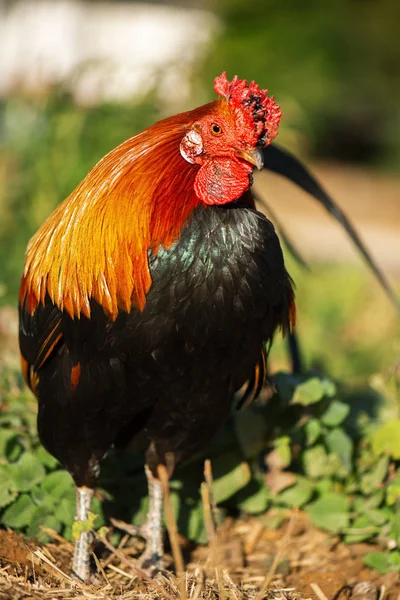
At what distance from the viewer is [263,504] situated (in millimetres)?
3811

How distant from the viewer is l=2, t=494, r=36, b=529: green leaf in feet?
11.0

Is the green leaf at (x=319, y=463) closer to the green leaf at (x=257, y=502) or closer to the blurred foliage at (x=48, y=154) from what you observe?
the green leaf at (x=257, y=502)

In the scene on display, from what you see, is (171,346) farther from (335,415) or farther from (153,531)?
(335,415)

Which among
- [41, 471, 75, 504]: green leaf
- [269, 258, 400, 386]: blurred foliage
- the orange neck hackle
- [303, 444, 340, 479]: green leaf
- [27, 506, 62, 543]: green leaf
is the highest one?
the orange neck hackle

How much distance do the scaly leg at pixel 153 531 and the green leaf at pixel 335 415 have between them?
895 mm

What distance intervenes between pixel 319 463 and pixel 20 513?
4.60 feet

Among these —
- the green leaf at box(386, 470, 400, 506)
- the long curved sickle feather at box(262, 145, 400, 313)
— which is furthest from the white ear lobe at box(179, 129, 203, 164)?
the green leaf at box(386, 470, 400, 506)

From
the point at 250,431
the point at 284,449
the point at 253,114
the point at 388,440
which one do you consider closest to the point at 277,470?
the point at 284,449

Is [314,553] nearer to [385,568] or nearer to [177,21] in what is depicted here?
[385,568]

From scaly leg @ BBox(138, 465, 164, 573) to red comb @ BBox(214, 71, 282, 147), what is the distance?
1559mm

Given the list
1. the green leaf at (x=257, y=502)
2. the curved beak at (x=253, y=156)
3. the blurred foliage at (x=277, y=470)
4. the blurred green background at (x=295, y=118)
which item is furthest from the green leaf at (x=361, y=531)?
the curved beak at (x=253, y=156)

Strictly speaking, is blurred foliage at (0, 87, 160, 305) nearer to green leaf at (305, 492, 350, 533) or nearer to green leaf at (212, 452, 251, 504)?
green leaf at (212, 452, 251, 504)

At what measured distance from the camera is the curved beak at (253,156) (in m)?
2.59

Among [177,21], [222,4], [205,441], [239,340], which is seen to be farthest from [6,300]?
[177,21]
